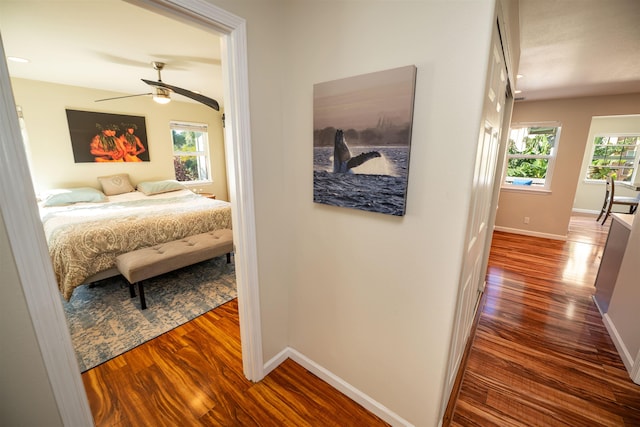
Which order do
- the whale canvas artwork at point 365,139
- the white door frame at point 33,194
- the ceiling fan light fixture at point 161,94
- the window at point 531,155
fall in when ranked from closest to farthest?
the white door frame at point 33,194, the whale canvas artwork at point 365,139, the ceiling fan light fixture at point 161,94, the window at point 531,155

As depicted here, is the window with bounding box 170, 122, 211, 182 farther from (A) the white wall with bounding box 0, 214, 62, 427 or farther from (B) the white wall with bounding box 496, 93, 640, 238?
(B) the white wall with bounding box 496, 93, 640, 238

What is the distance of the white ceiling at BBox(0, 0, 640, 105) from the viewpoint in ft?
6.01

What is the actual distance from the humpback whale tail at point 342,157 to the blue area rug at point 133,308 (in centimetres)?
195

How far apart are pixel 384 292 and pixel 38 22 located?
3.19m

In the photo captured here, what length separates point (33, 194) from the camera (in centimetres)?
72

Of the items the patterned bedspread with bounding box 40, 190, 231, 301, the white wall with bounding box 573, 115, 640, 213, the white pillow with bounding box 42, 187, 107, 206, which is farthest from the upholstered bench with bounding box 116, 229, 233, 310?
the white wall with bounding box 573, 115, 640, 213

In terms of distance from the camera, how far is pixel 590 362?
1.87m

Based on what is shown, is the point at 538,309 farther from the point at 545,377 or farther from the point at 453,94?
the point at 453,94

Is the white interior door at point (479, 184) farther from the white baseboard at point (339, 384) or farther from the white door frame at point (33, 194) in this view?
the white door frame at point (33, 194)

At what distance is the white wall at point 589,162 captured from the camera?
570cm

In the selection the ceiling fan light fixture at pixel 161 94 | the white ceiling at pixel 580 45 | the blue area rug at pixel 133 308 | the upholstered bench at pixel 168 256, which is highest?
the white ceiling at pixel 580 45

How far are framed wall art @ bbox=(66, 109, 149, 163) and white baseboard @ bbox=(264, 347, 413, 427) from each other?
443 cm

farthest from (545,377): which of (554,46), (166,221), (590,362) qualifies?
(166,221)

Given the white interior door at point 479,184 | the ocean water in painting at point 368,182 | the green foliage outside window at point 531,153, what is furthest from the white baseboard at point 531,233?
the ocean water in painting at point 368,182
